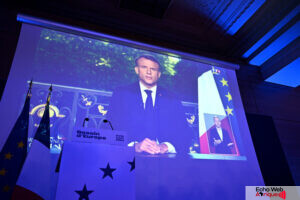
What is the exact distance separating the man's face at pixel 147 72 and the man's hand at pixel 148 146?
821 millimetres

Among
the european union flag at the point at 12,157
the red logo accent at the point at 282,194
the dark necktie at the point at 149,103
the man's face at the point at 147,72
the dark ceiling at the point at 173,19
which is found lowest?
the red logo accent at the point at 282,194

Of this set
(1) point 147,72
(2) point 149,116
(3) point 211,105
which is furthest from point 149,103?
(3) point 211,105

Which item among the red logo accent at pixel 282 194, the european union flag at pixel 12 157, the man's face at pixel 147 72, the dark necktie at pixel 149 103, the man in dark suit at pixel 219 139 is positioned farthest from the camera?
the red logo accent at pixel 282 194

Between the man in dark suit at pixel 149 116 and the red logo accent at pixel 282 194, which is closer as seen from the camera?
the man in dark suit at pixel 149 116

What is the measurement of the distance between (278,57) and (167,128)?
2783 millimetres

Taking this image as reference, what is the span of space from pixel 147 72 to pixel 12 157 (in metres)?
1.94

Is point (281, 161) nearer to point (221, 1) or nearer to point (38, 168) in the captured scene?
point (221, 1)

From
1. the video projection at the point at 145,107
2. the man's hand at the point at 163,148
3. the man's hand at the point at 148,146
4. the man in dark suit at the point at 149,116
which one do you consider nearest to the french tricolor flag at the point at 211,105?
the video projection at the point at 145,107

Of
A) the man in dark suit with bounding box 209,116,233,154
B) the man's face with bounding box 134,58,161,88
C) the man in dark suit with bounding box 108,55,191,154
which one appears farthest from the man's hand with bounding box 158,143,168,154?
the man's face with bounding box 134,58,161,88

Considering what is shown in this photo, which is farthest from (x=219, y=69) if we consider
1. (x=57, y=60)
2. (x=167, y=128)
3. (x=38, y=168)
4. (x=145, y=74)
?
(x=38, y=168)

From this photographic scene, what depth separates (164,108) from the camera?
9.46 ft

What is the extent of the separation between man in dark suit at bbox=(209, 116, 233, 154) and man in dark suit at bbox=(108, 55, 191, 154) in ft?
1.26

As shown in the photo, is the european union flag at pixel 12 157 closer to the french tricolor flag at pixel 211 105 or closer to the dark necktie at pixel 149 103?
the dark necktie at pixel 149 103

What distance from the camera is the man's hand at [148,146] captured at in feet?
8.18
